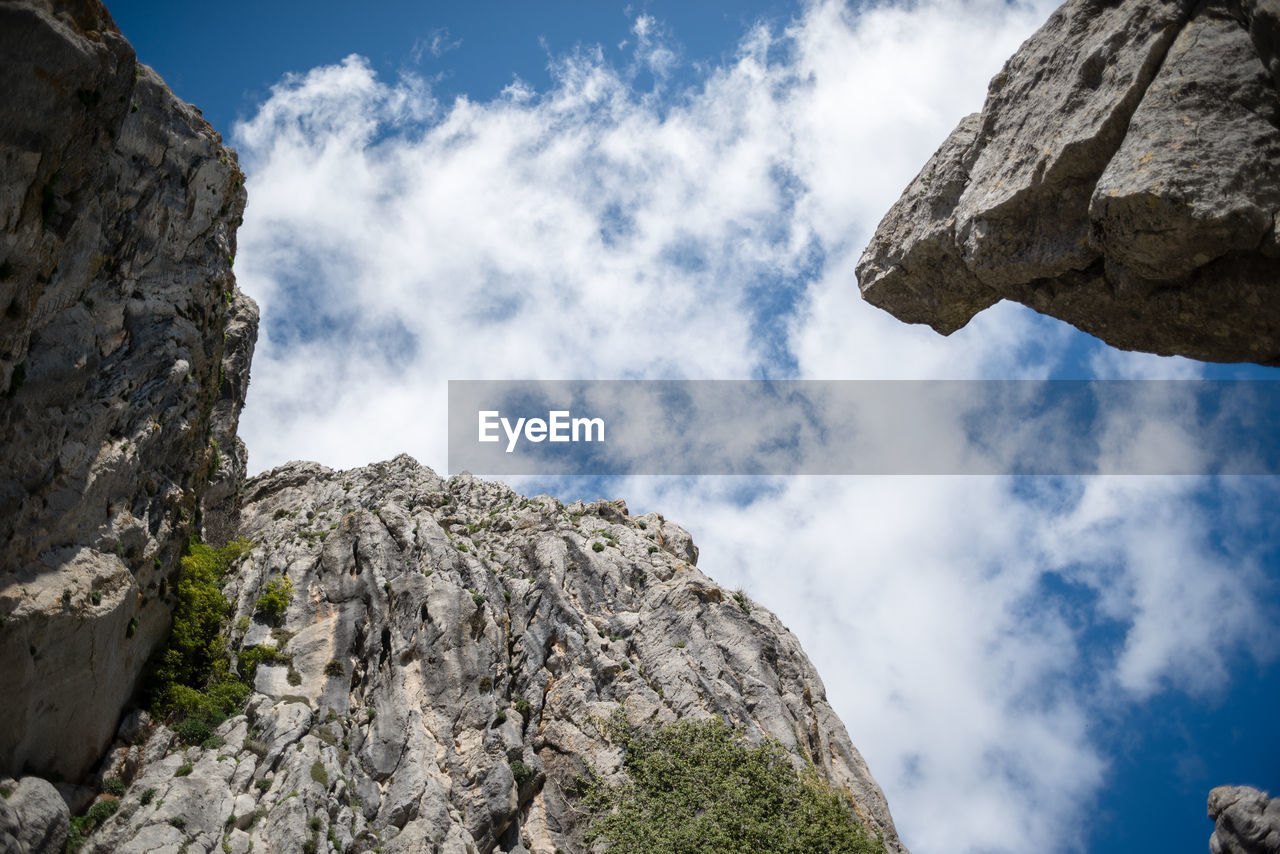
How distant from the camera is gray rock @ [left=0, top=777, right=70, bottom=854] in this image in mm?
24750

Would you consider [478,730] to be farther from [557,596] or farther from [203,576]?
[203,576]

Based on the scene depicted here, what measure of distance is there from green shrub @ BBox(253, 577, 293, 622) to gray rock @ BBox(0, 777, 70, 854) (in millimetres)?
19413

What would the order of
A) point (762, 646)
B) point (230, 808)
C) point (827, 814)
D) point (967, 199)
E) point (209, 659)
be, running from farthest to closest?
point (762, 646)
point (209, 659)
point (827, 814)
point (230, 808)
point (967, 199)

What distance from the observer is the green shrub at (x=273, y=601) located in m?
47.8

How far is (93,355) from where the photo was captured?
3284cm

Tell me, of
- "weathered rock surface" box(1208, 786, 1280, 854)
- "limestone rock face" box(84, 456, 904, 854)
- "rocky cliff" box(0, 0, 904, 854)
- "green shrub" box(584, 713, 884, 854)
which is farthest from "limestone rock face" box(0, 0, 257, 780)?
"weathered rock surface" box(1208, 786, 1280, 854)

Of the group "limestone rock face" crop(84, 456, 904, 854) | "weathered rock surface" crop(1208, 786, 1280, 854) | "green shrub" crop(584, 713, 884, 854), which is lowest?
"weathered rock surface" crop(1208, 786, 1280, 854)

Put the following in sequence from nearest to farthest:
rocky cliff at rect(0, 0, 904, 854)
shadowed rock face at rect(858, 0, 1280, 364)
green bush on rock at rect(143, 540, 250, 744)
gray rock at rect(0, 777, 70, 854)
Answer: shadowed rock face at rect(858, 0, 1280, 364), gray rock at rect(0, 777, 70, 854), rocky cliff at rect(0, 0, 904, 854), green bush on rock at rect(143, 540, 250, 744)

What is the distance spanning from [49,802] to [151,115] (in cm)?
2952

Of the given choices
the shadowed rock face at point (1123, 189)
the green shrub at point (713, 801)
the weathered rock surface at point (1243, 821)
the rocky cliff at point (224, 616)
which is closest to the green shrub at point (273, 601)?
the rocky cliff at point (224, 616)

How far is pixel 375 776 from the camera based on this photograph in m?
40.1

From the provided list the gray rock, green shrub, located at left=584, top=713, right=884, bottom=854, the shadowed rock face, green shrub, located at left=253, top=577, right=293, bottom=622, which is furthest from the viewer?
green shrub, located at left=253, top=577, right=293, bottom=622

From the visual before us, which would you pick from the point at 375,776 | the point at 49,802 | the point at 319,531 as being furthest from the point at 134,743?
the point at 319,531

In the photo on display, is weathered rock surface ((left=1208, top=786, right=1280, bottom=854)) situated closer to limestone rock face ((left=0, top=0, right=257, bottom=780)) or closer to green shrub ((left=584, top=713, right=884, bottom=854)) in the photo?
green shrub ((left=584, top=713, right=884, bottom=854))
